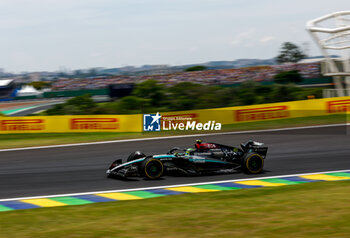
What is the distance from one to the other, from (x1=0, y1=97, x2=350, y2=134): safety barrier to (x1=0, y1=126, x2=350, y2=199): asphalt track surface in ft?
8.25

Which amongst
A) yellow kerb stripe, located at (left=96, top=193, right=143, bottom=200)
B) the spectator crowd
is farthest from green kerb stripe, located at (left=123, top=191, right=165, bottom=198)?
the spectator crowd

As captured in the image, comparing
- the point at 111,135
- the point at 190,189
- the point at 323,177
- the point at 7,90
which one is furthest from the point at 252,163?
the point at 7,90

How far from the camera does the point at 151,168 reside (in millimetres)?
10875

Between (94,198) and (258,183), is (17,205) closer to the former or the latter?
(94,198)

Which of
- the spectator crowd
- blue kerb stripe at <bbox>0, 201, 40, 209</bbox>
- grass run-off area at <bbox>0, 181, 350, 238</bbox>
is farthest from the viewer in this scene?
the spectator crowd

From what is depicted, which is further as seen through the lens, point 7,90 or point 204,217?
point 7,90

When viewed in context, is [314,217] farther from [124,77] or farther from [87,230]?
[124,77]

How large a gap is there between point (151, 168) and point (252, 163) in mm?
2511

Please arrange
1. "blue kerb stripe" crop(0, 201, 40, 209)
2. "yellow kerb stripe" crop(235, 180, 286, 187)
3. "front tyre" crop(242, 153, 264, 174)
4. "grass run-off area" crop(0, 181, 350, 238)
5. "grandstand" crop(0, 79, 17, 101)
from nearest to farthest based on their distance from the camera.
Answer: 1. "grass run-off area" crop(0, 181, 350, 238)
2. "blue kerb stripe" crop(0, 201, 40, 209)
3. "yellow kerb stripe" crop(235, 180, 286, 187)
4. "front tyre" crop(242, 153, 264, 174)
5. "grandstand" crop(0, 79, 17, 101)

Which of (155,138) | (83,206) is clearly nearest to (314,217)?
(83,206)

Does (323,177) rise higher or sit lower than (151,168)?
lower

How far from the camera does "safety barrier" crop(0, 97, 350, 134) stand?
21.0 metres

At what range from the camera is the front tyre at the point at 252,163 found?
37.1ft

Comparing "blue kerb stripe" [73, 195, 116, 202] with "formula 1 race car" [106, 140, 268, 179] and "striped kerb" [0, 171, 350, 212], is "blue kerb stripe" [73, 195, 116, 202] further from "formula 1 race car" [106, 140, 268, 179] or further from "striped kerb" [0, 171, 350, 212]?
"formula 1 race car" [106, 140, 268, 179]
